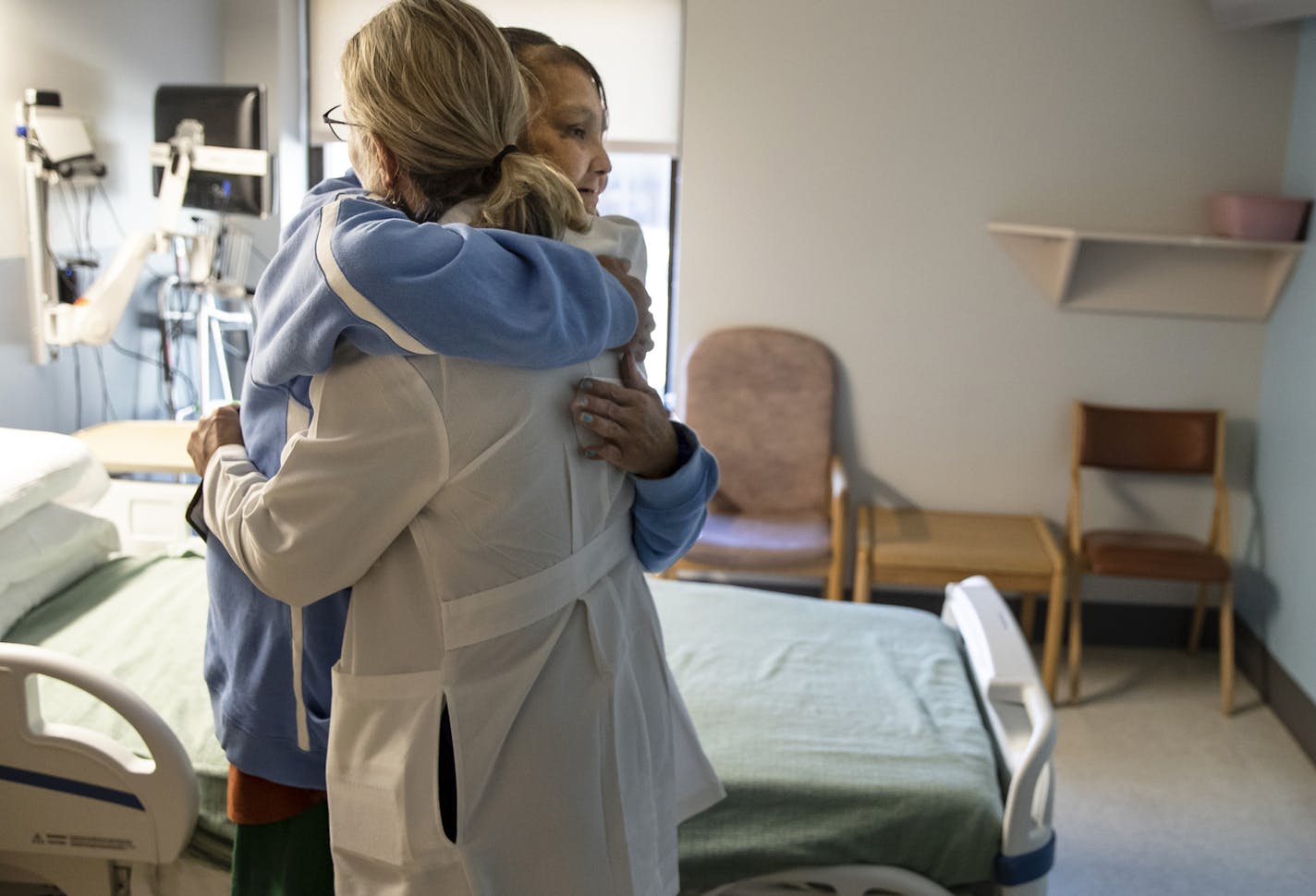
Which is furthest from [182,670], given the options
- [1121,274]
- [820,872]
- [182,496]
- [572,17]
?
[1121,274]

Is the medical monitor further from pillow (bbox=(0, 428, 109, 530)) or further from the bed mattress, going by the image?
the bed mattress

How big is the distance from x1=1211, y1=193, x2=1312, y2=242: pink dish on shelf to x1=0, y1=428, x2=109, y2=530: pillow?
3.14 m

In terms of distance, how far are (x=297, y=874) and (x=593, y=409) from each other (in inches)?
25.1

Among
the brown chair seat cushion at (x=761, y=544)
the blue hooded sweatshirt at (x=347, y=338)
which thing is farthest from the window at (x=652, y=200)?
the blue hooded sweatshirt at (x=347, y=338)

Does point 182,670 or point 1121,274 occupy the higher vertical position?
point 1121,274

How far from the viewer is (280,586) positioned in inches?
43.4

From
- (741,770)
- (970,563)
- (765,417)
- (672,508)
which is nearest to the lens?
(672,508)

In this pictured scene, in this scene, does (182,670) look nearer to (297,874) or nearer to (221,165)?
(297,874)

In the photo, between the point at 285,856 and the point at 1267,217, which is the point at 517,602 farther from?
the point at 1267,217

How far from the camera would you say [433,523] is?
111 centimetres

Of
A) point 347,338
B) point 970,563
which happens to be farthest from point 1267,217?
point 347,338

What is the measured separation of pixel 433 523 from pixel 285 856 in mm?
501

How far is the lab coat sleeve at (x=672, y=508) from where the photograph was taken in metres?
1.30

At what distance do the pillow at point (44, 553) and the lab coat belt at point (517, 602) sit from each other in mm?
1492
